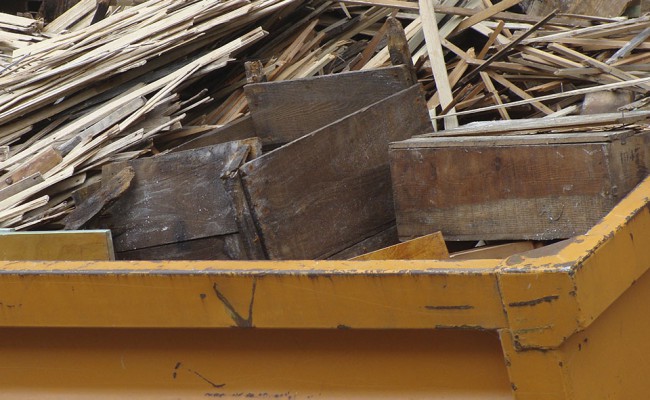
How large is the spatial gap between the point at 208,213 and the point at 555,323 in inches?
59.9

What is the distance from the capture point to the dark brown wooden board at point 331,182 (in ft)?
8.56

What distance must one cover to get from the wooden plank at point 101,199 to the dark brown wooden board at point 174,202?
36 millimetres

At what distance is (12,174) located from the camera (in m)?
3.14

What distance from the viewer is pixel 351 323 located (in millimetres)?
1625

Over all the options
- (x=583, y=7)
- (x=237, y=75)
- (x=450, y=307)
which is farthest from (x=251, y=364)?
(x=583, y=7)

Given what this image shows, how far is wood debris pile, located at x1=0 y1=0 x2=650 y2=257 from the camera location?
10.2 ft

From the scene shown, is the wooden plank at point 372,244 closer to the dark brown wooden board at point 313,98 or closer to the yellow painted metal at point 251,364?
the dark brown wooden board at point 313,98

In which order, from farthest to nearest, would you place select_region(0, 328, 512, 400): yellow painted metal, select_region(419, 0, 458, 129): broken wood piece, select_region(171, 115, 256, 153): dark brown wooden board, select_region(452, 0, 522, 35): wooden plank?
1. select_region(452, 0, 522, 35): wooden plank
2. select_region(419, 0, 458, 129): broken wood piece
3. select_region(171, 115, 256, 153): dark brown wooden board
4. select_region(0, 328, 512, 400): yellow painted metal

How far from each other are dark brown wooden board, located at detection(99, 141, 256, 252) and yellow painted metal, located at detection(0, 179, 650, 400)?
2.89 ft

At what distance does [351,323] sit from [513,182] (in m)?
1.08

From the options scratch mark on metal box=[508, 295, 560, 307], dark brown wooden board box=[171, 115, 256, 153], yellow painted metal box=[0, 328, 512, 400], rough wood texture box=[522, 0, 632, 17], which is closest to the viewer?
scratch mark on metal box=[508, 295, 560, 307]

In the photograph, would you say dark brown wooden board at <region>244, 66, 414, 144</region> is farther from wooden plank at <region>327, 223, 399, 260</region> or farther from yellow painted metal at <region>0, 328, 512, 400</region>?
yellow painted metal at <region>0, 328, 512, 400</region>

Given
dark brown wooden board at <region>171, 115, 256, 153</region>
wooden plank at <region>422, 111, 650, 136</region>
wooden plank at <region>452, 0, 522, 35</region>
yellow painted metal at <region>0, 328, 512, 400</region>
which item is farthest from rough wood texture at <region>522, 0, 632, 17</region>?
yellow painted metal at <region>0, 328, 512, 400</region>

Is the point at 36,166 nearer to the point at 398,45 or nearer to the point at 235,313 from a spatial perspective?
the point at 398,45
